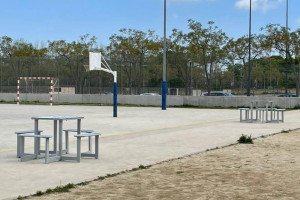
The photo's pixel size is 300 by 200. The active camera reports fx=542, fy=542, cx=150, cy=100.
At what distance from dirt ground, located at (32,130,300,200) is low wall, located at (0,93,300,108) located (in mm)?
28329

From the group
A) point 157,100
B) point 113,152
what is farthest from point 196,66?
point 113,152

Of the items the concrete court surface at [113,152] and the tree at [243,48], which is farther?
the tree at [243,48]

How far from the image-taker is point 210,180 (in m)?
8.63

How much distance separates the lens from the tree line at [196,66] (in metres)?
41.7

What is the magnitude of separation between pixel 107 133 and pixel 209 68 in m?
26.5

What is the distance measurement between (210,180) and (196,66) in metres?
34.2

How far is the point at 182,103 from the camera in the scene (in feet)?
140

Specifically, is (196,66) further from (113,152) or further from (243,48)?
(113,152)

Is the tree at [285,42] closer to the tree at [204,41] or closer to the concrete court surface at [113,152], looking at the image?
the tree at [204,41]

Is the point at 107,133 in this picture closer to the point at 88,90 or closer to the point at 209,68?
the point at 209,68

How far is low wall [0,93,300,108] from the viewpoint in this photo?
39.7m

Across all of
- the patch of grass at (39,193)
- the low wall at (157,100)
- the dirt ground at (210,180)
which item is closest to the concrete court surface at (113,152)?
the patch of grass at (39,193)

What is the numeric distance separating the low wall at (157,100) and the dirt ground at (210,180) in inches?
1115

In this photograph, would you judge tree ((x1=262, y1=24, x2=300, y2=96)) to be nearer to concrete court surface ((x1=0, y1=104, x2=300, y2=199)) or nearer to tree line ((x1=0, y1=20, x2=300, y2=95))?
tree line ((x1=0, y1=20, x2=300, y2=95))
